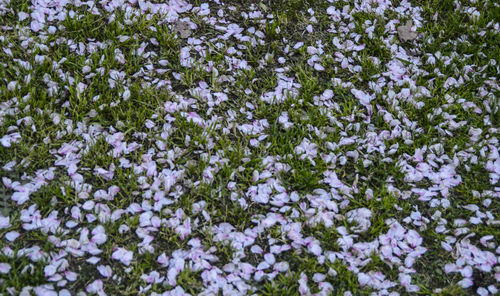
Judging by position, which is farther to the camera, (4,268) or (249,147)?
(249,147)

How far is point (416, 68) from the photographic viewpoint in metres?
4.08

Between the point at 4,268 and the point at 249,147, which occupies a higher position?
the point at 249,147

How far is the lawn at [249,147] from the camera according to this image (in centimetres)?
289

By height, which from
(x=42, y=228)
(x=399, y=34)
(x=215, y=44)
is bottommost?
(x=42, y=228)

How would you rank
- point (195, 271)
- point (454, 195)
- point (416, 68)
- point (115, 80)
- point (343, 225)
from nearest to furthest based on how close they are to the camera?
1. point (195, 271)
2. point (343, 225)
3. point (454, 195)
4. point (115, 80)
5. point (416, 68)

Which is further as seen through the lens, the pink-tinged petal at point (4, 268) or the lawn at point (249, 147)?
the lawn at point (249, 147)

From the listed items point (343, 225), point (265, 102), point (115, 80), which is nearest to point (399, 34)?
point (265, 102)

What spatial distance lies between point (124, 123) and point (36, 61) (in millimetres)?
899

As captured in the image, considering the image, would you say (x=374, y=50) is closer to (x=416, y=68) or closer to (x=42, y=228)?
(x=416, y=68)

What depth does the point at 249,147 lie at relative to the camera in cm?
353

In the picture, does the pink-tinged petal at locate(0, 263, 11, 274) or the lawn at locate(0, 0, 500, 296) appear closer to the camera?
the pink-tinged petal at locate(0, 263, 11, 274)

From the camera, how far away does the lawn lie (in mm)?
2895

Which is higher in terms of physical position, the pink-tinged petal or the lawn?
the lawn

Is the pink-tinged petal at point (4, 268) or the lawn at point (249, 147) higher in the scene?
the lawn at point (249, 147)
